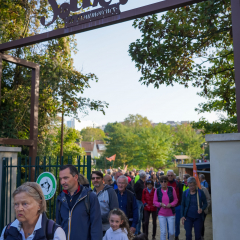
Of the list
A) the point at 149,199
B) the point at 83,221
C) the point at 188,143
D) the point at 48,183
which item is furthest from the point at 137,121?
the point at 83,221

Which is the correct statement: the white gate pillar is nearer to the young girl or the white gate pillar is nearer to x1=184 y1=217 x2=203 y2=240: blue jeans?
the young girl

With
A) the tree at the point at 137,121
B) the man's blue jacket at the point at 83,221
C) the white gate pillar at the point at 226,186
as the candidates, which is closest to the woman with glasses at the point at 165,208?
the white gate pillar at the point at 226,186

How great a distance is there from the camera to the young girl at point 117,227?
15.2 feet

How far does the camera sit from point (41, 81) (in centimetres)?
1237

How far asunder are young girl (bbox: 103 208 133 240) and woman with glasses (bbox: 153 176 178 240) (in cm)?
316

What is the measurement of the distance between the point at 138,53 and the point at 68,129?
48.8ft

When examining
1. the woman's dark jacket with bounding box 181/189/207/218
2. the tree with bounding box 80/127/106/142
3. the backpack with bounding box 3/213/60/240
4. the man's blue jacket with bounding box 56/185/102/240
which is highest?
the tree with bounding box 80/127/106/142

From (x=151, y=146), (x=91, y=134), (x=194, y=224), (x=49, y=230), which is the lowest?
(x=194, y=224)

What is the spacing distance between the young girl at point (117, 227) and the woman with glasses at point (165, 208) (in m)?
3.16

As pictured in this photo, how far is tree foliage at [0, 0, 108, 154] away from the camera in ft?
37.2

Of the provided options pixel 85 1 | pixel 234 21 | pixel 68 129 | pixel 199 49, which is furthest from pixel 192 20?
pixel 68 129

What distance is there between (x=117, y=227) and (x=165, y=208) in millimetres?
3338

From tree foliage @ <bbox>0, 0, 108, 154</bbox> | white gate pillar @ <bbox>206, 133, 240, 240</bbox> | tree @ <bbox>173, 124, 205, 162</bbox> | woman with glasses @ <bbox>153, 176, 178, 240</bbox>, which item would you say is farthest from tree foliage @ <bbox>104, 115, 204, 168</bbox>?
white gate pillar @ <bbox>206, 133, 240, 240</bbox>

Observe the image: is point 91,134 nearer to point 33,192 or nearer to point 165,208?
point 165,208
